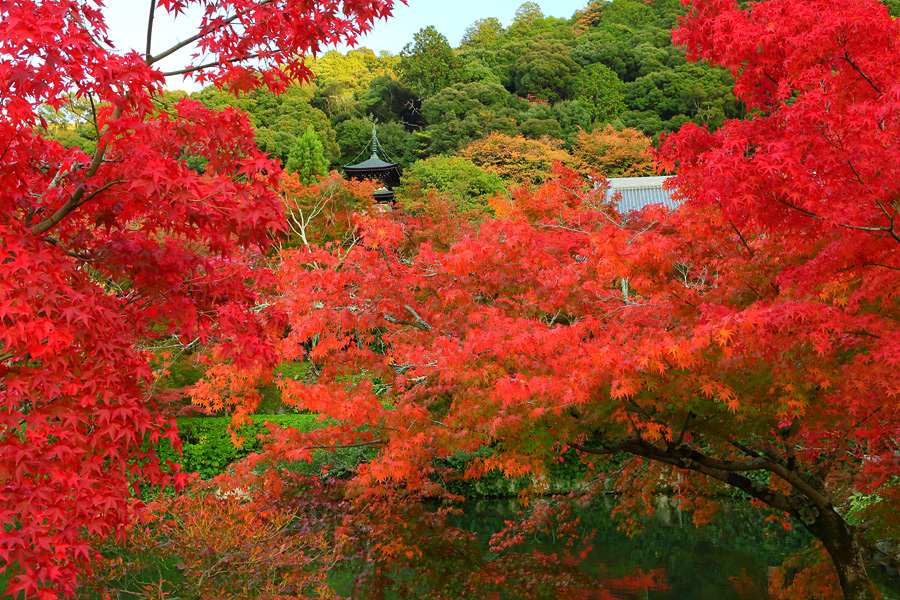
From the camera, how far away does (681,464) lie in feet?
17.4

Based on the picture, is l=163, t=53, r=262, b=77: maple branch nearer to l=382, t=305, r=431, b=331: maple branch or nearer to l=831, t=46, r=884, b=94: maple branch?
l=831, t=46, r=884, b=94: maple branch

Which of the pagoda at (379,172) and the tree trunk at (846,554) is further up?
the pagoda at (379,172)

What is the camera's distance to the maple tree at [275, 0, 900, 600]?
3795 millimetres

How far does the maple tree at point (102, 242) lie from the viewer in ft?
8.89

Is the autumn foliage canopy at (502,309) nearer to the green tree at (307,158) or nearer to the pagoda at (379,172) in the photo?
the green tree at (307,158)

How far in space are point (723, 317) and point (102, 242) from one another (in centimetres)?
347

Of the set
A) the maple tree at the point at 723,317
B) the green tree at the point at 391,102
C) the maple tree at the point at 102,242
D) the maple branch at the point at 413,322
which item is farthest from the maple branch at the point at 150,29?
the green tree at the point at 391,102

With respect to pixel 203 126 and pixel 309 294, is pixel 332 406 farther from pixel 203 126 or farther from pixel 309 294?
pixel 203 126

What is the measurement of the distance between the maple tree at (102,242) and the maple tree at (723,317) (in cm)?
219

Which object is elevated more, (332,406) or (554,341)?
(554,341)

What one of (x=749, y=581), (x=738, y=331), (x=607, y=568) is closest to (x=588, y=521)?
(x=607, y=568)

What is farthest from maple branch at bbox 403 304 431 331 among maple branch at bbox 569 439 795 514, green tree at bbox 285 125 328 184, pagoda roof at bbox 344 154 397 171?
pagoda roof at bbox 344 154 397 171

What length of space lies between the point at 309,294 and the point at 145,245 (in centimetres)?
419

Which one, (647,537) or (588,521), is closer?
(647,537)
